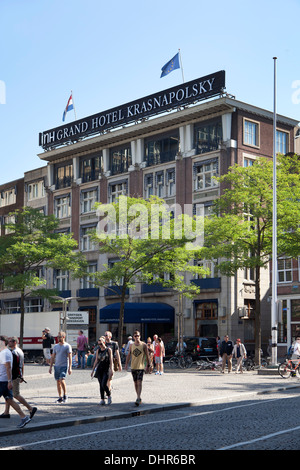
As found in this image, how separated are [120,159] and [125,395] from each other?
135 ft

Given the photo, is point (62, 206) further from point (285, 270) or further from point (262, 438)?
point (262, 438)

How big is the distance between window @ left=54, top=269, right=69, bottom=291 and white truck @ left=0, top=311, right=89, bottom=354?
550 inches

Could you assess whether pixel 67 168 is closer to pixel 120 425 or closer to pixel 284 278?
pixel 284 278

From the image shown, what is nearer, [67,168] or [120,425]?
[120,425]

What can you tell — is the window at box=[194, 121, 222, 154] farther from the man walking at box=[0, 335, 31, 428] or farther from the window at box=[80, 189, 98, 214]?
the man walking at box=[0, 335, 31, 428]

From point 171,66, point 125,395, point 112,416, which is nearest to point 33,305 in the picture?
point 171,66

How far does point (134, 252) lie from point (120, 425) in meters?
29.1

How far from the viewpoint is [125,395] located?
69.5 feet

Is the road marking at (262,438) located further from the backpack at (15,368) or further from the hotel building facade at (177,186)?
the hotel building facade at (177,186)

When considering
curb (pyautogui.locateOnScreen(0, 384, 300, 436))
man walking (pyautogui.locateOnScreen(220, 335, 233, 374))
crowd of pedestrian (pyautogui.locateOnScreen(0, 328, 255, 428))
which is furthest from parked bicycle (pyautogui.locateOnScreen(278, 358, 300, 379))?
crowd of pedestrian (pyautogui.locateOnScreen(0, 328, 255, 428))

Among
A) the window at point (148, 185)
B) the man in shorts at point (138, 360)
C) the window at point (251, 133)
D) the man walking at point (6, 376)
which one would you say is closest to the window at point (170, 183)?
the window at point (148, 185)

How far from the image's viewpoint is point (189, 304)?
52156mm

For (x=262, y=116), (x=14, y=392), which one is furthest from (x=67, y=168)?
(x=14, y=392)

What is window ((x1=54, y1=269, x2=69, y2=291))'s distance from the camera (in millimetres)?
63981
